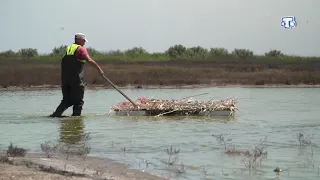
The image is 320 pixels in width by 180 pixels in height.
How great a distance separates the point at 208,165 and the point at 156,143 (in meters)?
2.40

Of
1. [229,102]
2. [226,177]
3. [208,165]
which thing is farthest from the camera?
[229,102]

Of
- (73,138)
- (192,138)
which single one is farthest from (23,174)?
(192,138)

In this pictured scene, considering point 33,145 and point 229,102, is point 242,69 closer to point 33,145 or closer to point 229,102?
point 229,102

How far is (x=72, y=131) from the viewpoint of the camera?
1324 centimetres

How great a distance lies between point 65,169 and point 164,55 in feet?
178

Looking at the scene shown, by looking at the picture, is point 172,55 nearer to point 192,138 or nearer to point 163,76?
point 163,76

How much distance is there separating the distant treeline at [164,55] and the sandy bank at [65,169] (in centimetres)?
4311

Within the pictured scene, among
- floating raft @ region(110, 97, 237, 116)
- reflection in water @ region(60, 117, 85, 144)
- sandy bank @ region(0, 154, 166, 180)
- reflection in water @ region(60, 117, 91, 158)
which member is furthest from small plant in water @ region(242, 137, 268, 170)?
floating raft @ region(110, 97, 237, 116)

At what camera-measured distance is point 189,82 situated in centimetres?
3728

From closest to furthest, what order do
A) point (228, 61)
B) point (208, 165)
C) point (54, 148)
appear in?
point (208, 165), point (54, 148), point (228, 61)

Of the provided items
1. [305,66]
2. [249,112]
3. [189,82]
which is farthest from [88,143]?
[305,66]

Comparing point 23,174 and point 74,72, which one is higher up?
point 74,72

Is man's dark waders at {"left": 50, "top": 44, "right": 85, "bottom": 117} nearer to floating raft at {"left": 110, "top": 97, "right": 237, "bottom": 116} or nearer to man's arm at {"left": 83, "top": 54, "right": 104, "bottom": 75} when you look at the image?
man's arm at {"left": 83, "top": 54, "right": 104, "bottom": 75}

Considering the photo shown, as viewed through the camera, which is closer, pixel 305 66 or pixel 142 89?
pixel 142 89
